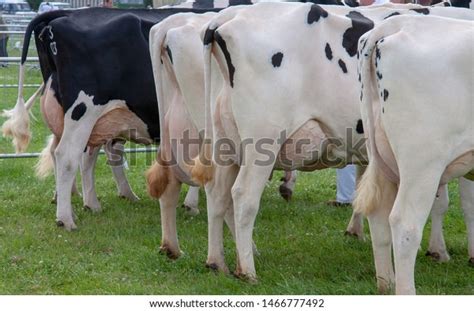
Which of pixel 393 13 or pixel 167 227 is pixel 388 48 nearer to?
pixel 393 13

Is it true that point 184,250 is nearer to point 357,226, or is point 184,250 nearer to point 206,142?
point 206,142

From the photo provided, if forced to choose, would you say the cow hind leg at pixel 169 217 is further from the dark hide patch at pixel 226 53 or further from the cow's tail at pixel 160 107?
the dark hide patch at pixel 226 53

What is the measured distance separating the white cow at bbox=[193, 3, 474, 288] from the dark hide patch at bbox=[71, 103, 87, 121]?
1962 mm

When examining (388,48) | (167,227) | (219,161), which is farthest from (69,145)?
(388,48)

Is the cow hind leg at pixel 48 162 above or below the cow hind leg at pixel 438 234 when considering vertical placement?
below

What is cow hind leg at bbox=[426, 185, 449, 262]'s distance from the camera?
7.34 m

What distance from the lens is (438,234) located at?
7344 millimetres

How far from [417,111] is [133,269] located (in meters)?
2.85

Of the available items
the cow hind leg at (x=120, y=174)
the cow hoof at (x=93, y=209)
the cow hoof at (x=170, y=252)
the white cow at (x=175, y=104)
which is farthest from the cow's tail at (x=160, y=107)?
the cow hind leg at (x=120, y=174)

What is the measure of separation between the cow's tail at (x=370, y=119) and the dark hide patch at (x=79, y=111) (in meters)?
3.40

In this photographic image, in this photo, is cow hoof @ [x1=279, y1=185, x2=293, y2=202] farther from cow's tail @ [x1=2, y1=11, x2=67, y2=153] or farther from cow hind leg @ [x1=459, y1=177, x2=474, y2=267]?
cow hind leg @ [x1=459, y1=177, x2=474, y2=267]

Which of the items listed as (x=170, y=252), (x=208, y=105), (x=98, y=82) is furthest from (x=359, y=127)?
(x=98, y=82)

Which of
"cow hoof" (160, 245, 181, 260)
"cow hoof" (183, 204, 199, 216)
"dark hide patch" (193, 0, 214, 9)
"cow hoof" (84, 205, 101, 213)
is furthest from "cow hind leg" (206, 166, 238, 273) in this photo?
"dark hide patch" (193, 0, 214, 9)

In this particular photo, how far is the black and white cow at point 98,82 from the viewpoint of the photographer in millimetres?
8398
